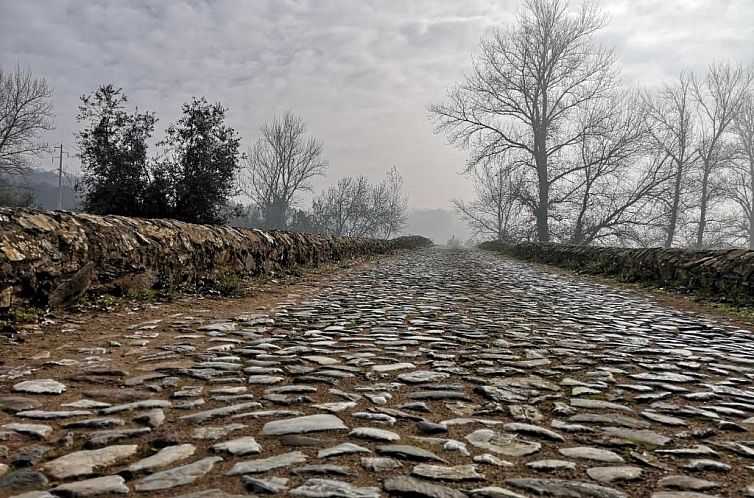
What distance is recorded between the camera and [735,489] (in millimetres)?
1529

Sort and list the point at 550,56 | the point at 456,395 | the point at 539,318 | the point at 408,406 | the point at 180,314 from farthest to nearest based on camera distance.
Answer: the point at 550,56 < the point at 539,318 < the point at 180,314 < the point at 456,395 < the point at 408,406

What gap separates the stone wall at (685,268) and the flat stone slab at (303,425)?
6.95 metres

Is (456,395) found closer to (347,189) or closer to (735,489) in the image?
(735,489)

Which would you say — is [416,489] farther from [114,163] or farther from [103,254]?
[114,163]

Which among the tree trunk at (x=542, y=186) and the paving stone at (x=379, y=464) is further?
the tree trunk at (x=542, y=186)

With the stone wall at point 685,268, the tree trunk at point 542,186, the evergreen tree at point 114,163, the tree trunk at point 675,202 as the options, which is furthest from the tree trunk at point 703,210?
the evergreen tree at point 114,163

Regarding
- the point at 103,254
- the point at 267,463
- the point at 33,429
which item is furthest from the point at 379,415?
the point at 103,254

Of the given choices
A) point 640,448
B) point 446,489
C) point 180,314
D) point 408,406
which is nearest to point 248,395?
point 408,406

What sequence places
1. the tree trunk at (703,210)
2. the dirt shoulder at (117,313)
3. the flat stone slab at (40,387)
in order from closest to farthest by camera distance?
1. the flat stone slab at (40,387)
2. the dirt shoulder at (117,313)
3. the tree trunk at (703,210)

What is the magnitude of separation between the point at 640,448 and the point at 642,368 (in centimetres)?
151

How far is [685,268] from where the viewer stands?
8641mm

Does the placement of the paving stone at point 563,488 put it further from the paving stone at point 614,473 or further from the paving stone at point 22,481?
the paving stone at point 22,481

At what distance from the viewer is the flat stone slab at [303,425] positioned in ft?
6.45

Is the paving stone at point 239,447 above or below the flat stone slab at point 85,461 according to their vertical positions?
above
